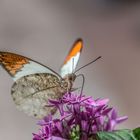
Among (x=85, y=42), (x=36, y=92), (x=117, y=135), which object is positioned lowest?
(x=117, y=135)

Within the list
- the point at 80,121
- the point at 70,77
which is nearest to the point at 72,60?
the point at 70,77

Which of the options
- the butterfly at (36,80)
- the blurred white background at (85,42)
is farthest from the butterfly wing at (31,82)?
the blurred white background at (85,42)

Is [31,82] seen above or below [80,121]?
above

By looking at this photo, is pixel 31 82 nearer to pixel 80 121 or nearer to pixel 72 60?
pixel 72 60

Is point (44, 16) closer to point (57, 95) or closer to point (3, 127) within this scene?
point (3, 127)

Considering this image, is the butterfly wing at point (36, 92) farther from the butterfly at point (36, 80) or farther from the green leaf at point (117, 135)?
the green leaf at point (117, 135)

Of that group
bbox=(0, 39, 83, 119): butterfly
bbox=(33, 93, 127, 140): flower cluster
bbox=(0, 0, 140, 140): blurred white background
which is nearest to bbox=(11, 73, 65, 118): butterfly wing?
bbox=(0, 39, 83, 119): butterfly
